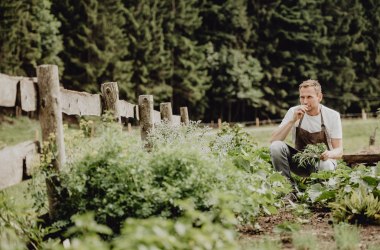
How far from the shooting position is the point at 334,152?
6023 mm

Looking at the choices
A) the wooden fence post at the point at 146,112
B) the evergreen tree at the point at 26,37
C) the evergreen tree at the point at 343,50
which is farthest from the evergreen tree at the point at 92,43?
the wooden fence post at the point at 146,112

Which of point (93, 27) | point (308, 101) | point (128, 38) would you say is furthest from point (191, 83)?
point (308, 101)

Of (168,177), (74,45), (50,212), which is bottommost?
(50,212)

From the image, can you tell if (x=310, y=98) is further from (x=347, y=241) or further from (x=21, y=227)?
(x=21, y=227)

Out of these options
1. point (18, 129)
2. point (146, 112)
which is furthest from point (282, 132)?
point (18, 129)

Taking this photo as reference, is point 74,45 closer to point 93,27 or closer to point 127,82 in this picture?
point 93,27

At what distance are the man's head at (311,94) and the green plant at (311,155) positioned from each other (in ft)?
1.93

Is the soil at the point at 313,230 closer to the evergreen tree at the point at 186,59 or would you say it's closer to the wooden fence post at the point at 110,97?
the wooden fence post at the point at 110,97

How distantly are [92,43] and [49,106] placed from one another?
30061 mm

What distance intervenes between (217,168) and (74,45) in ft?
101

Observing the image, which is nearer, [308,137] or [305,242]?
[305,242]

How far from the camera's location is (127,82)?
109 feet

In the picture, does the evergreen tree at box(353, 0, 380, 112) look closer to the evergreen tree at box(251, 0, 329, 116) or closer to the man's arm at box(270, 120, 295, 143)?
the evergreen tree at box(251, 0, 329, 116)

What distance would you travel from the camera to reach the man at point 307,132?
608cm
